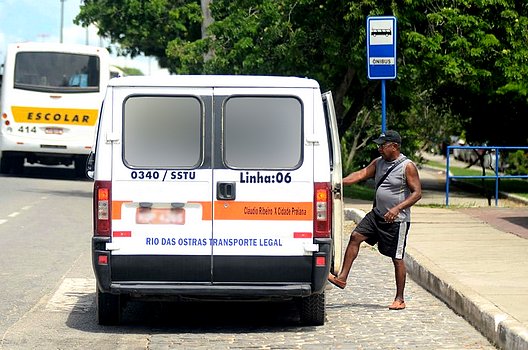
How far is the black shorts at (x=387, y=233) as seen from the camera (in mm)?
10727

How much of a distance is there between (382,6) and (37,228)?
8.29 meters

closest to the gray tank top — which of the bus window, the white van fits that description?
the white van

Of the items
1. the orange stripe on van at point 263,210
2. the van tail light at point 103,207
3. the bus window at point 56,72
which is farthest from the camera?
the bus window at point 56,72

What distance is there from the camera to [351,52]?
23.3m

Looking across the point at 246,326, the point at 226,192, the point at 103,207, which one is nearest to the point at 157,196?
the point at 103,207

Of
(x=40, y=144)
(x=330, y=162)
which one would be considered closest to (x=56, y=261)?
(x=330, y=162)

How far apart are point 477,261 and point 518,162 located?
23000 mm

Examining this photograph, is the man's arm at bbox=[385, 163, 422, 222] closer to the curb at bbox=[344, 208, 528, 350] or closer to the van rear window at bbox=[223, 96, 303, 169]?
the curb at bbox=[344, 208, 528, 350]

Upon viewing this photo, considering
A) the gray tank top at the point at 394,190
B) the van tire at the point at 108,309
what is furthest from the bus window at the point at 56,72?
the van tire at the point at 108,309

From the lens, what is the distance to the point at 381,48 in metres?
16.4

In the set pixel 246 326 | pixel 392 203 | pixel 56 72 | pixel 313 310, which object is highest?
pixel 56 72

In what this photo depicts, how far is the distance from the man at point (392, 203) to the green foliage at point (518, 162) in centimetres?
2383

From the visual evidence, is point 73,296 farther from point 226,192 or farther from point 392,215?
point 392,215

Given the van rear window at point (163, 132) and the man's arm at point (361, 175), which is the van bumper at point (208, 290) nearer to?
the van rear window at point (163, 132)
